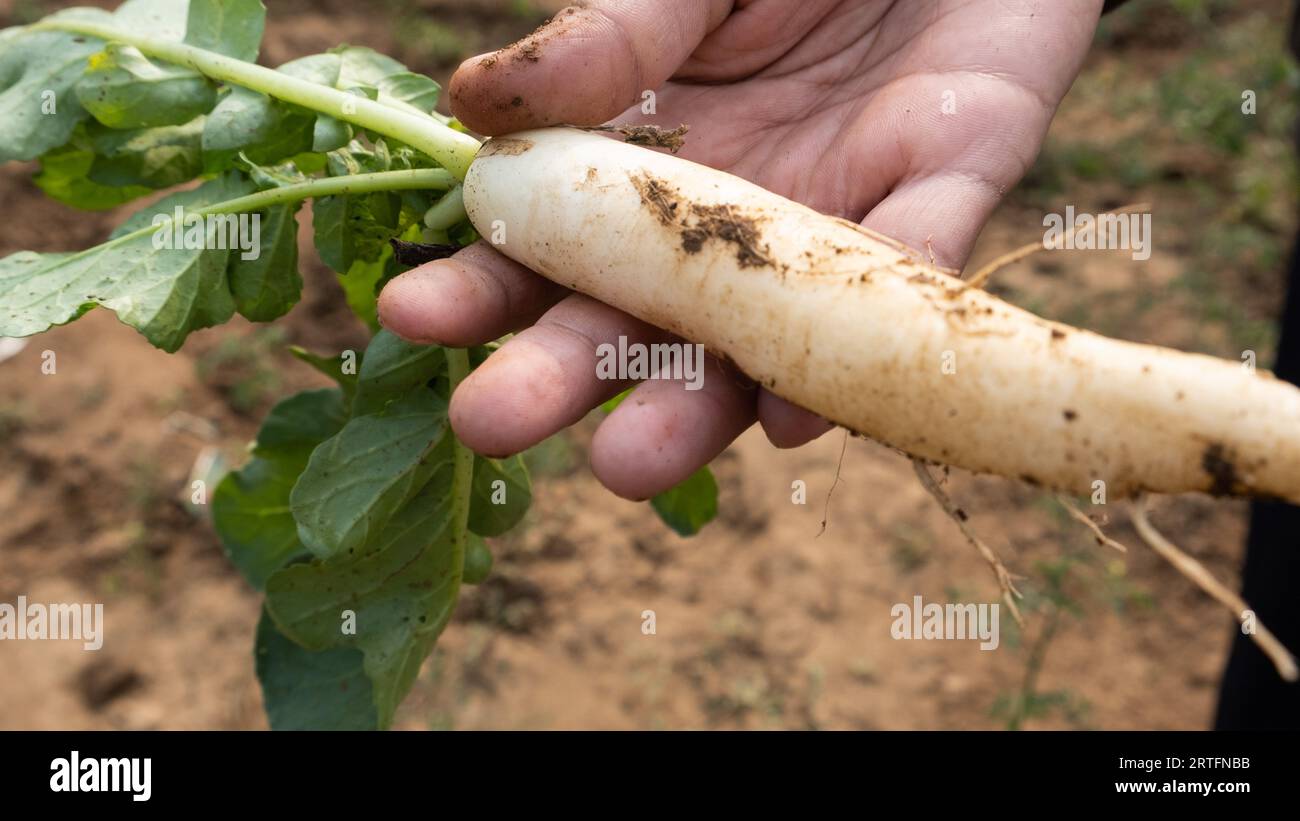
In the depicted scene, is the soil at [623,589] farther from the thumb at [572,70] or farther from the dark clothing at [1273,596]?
the thumb at [572,70]

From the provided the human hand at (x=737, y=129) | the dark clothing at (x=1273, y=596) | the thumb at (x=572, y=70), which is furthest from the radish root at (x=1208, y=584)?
the thumb at (x=572, y=70)

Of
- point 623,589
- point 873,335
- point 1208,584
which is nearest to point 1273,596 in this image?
point 1208,584

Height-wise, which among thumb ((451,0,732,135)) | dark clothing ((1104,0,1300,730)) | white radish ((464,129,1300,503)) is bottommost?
dark clothing ((1104,0,1300,730))

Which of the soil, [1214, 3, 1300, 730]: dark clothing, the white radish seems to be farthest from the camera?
the soil

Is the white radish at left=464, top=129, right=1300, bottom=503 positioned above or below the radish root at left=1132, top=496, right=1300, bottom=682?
above

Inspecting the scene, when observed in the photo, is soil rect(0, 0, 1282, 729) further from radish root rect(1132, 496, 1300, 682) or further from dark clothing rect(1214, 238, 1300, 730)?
radish root rect(1132, 496, 1300, 682)

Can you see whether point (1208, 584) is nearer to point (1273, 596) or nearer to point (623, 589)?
point (1273, 596)

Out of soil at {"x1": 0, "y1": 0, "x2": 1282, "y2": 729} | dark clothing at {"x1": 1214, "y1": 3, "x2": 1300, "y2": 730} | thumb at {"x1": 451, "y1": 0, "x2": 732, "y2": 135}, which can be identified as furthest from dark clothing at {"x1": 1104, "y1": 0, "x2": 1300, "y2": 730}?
thumb at {"x1": 451, "y1": 0, "x2": 732, "y2": 135}

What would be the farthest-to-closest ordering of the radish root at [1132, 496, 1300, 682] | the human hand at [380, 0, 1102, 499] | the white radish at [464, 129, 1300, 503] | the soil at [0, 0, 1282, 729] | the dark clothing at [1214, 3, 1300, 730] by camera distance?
the soil at [0, 0, 1282, 729], the dark clothing at [1214, 3, 1300, 730], the human hand at [380, 0, 1102, 499], the white radish at [464, 129, 1300, 503], the radish root at [1132, 496, 1300, 682]
